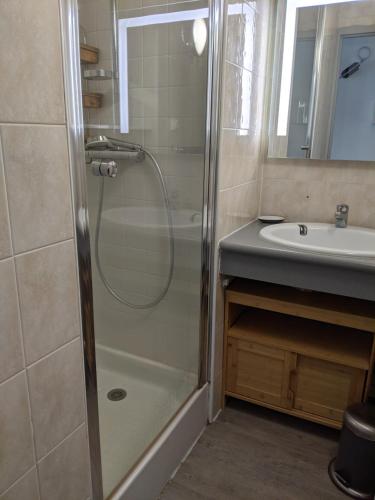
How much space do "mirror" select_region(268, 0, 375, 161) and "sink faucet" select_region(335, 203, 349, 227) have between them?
223 millimetres

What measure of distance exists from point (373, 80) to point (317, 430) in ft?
5.11

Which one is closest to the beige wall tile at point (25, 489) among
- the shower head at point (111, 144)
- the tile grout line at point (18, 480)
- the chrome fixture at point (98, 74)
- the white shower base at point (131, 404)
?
the tile grout line at point (18, 480)

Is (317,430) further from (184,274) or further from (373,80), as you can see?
(373,80)

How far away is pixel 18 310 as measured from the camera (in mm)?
704

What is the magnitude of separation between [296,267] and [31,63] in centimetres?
110

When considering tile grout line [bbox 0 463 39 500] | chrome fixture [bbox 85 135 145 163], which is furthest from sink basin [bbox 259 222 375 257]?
tile grout line [bbox 0 463 39 500]

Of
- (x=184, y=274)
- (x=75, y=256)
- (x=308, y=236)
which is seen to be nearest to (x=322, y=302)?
(x=308, y=236)

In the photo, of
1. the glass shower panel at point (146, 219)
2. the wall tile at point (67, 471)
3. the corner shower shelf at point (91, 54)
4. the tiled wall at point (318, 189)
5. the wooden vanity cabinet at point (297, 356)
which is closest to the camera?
the wall tile at point (67, 471)

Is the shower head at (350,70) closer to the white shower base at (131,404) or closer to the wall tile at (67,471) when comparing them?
the white shower base at (131,404)

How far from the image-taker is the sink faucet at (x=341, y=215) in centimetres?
173

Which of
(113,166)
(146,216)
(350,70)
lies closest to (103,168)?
(113,166)

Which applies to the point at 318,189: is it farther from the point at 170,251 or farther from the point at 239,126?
the point at 170,251

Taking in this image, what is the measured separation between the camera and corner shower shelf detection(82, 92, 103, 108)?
92 centimetres

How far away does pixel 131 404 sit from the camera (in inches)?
61.9
